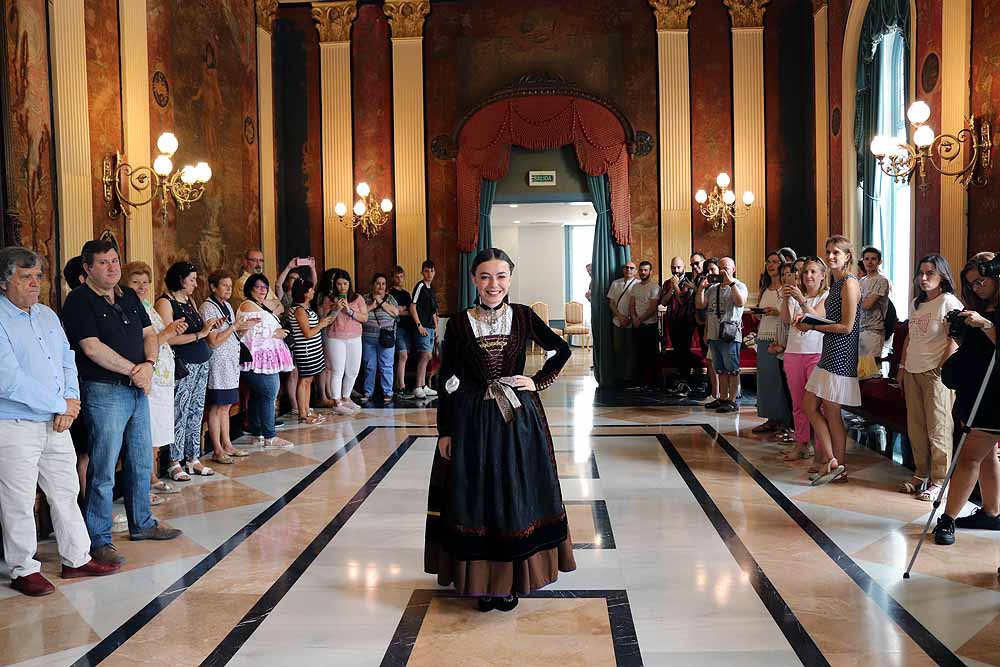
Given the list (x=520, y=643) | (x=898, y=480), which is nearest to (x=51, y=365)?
(x=520, y=643)

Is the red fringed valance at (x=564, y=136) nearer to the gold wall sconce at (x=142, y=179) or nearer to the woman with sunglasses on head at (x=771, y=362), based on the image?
the woman with sunglasses on head at (x=771, y=362)

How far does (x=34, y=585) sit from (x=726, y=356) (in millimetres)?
6929

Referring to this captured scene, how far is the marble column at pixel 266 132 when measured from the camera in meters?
11.9

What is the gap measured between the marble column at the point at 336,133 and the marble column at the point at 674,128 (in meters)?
4.48

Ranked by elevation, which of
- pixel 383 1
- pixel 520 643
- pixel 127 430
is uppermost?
pixel 383 1

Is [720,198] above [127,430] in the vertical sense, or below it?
above

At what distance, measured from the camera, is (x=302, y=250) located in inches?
503

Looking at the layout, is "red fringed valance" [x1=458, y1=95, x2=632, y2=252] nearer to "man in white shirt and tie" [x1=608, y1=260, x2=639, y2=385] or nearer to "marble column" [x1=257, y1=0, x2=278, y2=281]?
"man in white shirt and tie" [x1=608, y1=260, x2=639, y2=385]

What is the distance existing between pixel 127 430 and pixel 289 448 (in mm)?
2838

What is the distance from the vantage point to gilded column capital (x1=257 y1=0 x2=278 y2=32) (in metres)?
12.0

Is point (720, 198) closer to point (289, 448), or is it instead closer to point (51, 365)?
point (289, 448)

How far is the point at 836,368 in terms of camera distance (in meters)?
5.87

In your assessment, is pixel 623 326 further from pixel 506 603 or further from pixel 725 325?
pixel 506 603

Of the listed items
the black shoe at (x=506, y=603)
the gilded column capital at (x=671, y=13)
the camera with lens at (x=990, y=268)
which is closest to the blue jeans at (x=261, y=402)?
the black shoe at (x=506, y=603)
